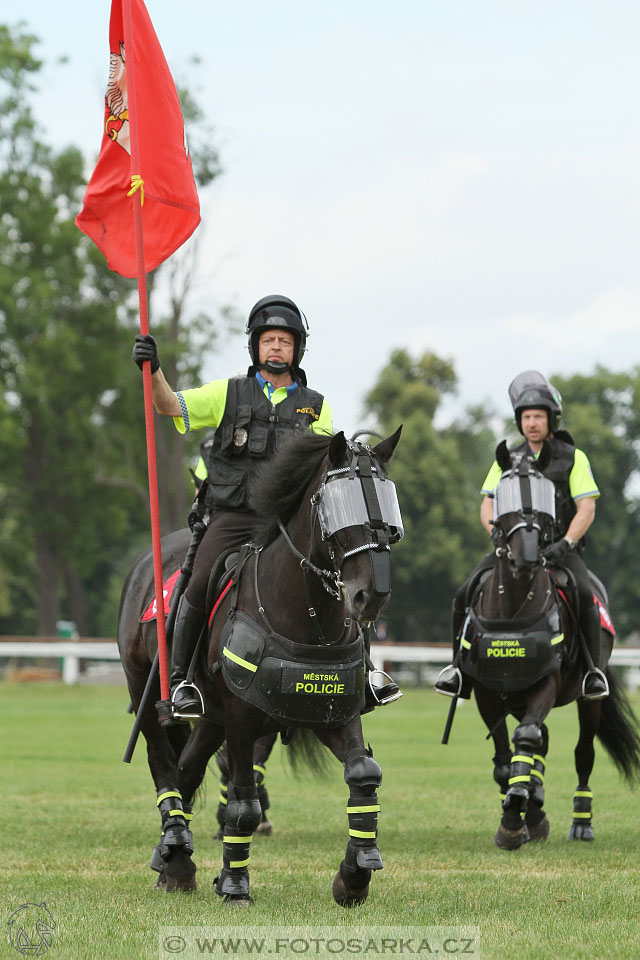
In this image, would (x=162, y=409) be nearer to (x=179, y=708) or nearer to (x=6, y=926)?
(x=179, y=708)

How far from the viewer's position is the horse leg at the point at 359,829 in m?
6.48

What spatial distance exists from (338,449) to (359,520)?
0.50m

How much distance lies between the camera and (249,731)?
6.96 meters

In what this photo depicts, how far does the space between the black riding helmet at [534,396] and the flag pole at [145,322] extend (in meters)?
3.48

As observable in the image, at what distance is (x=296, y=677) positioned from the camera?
6617mm

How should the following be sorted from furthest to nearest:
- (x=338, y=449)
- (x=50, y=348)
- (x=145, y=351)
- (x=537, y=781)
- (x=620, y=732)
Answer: (x=50, y=348) → (x=620, y=732) → (x=537, y=781) → (x=145, y=351) → (x=338, y=449)

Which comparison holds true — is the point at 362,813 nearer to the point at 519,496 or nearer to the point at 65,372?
the point at 519,496

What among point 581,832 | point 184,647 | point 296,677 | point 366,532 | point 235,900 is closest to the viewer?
point 366,532

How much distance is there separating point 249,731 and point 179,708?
1.79ft

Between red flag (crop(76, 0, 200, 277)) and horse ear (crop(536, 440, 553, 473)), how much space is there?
3454 mm

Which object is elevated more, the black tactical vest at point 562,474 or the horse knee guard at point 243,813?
the black tactical vest at point 562,474

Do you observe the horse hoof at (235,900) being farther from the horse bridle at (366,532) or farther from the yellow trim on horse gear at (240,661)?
the horse bridle at (366,532)

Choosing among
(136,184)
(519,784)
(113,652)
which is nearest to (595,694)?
(519,784)

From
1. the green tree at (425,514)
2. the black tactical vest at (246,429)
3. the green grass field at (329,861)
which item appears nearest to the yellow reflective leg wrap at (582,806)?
the green grass field at (329,861)
